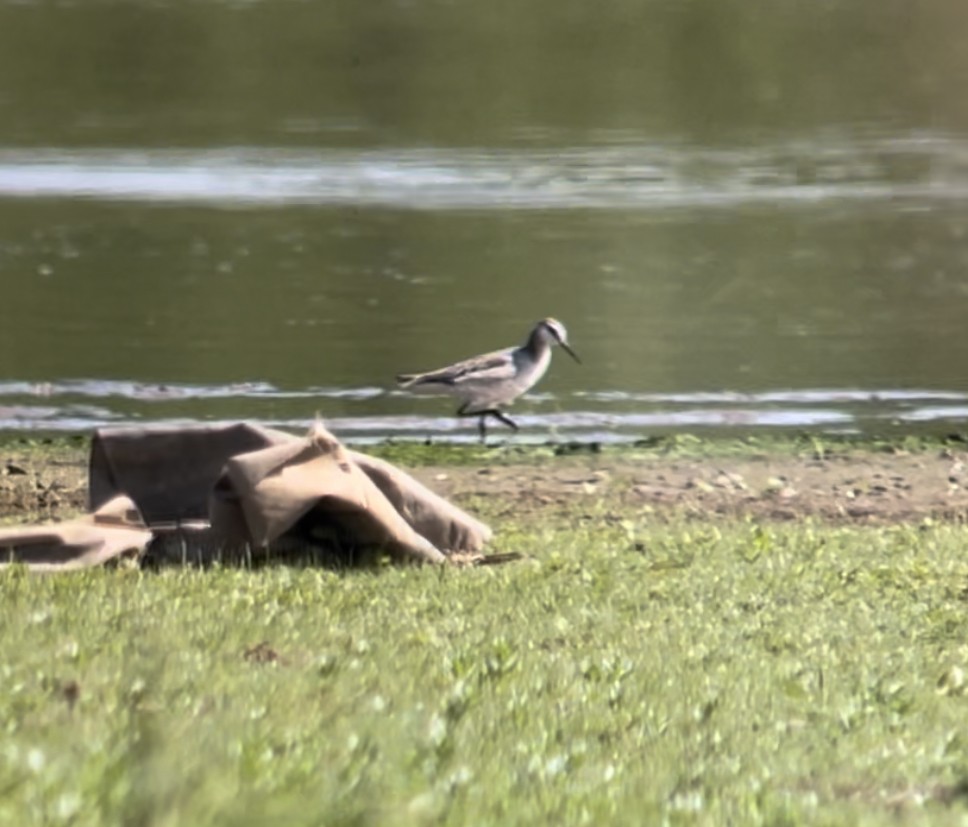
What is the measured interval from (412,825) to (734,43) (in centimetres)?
4517

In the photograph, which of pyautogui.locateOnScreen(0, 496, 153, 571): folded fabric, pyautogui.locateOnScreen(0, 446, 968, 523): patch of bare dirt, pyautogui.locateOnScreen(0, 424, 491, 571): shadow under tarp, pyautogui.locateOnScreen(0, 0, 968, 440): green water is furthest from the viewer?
pyautogui.locateOnScreen(0, 0, 968, 440): green water

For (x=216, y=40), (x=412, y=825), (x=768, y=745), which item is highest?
(x=412, y=825)

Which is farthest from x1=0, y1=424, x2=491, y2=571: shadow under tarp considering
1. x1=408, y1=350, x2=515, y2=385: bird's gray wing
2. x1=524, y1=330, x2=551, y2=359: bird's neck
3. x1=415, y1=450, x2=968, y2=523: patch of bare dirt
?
x1=524, y1=330, x2=551, y2=359: bird's neck

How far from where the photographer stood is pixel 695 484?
1522 cm

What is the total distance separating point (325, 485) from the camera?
10523 mm

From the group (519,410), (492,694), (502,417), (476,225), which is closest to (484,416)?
(502,417)

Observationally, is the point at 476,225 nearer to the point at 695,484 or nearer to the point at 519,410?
the point at 519,410

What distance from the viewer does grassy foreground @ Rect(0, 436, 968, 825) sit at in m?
5.97

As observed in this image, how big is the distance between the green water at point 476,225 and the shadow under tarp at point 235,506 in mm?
6433

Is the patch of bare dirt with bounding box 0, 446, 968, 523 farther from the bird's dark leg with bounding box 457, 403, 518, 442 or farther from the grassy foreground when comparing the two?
the grassy foreground

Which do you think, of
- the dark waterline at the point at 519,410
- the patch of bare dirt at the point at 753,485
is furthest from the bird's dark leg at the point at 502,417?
the patch of bare dirt at the point at 753,485

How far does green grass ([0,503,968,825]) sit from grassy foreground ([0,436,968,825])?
0.02 m

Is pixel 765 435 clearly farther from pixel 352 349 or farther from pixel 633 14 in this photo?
pixel 633 14

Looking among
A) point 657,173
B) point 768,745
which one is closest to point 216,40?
point 657,173
